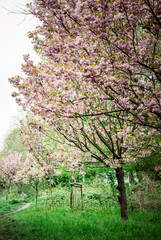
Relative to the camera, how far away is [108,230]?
4.34 metres

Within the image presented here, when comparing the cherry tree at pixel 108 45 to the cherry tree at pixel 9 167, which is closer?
the cherry tree at pixel 108 45

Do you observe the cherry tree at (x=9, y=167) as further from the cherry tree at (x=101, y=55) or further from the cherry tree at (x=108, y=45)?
the cherry tree at (x=108, y=45)

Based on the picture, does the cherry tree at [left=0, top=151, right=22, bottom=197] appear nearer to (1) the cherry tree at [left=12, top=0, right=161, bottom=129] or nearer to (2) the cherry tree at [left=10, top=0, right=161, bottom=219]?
(2) the cherry tree at [left=10, top=0, right=161, bottom=219]

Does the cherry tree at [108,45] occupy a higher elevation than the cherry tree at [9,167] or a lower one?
higher

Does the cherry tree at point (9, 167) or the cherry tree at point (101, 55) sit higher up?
the cherry tree at point (101, 55)

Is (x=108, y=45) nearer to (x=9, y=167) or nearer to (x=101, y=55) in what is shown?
(x=101, y=55)

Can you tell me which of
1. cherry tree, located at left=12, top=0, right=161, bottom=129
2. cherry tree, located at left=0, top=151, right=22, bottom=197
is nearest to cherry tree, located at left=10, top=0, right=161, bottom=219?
cherry tree, located at left=12, top=0, right=161, bottom=129

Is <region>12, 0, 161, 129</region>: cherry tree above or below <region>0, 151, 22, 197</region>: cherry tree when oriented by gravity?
above

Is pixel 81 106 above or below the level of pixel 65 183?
above

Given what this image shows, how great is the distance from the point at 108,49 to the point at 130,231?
15.0 feet

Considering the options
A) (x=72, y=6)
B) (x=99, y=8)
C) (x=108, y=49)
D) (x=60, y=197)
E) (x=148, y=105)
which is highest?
(x=72, y=6)

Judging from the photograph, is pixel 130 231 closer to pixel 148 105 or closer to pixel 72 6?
pixel 148 105

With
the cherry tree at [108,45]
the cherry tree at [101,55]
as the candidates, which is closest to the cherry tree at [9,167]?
the cherry tree at [101,55]

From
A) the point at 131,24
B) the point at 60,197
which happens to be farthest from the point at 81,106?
the point at 60,197
